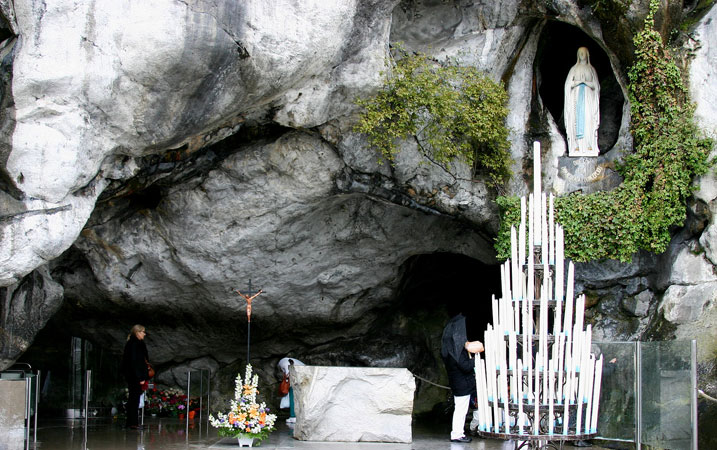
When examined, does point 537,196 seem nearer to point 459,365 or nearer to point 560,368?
point 560,368

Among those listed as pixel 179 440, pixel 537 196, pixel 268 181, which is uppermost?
pixel 268 181

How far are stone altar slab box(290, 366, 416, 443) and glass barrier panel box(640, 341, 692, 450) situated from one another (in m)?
2.99

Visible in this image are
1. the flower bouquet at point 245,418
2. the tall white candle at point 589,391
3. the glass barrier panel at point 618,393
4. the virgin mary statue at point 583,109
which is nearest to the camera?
the tall white candle at point 589,391

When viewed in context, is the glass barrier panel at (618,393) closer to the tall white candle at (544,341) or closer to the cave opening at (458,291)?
the tall white candle at (544,341)

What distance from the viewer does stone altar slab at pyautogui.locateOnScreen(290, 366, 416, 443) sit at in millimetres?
10656

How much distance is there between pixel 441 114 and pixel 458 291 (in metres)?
5.44

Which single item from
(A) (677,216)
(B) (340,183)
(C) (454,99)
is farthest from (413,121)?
(A) (677,216)

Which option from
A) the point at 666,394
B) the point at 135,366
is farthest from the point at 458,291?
the point at 666,394

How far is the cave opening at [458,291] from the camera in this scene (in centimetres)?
1528

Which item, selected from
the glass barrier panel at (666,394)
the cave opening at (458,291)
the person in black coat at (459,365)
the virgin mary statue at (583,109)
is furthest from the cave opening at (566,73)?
the glass barrier panel at (666,394)

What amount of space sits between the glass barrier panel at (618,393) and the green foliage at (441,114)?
336 centimetres

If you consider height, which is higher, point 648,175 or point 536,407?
point 648,175

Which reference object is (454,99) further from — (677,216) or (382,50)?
(677,216)

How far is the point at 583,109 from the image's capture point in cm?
1205
